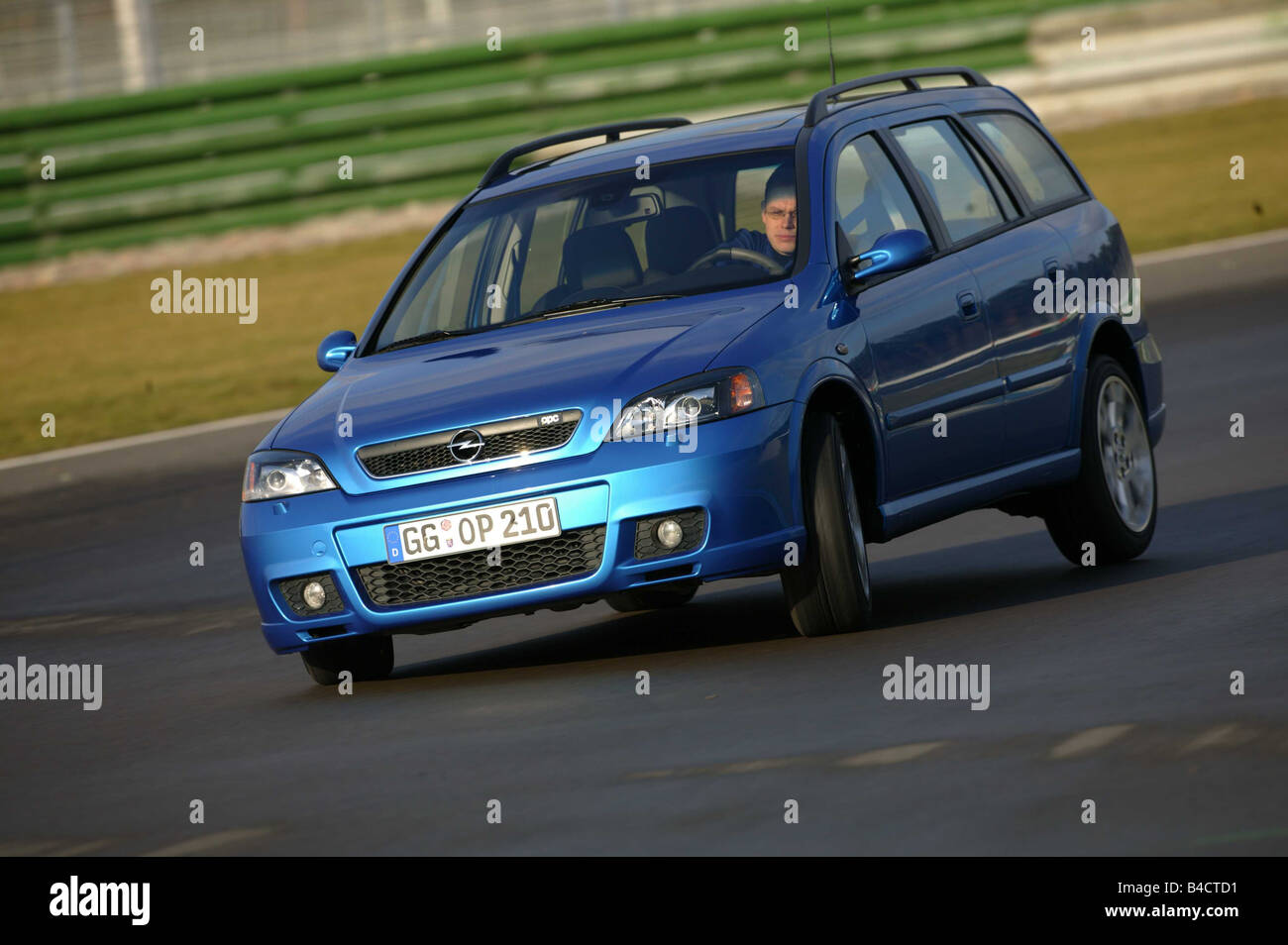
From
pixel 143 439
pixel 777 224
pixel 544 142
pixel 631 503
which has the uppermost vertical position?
pixel 143 439

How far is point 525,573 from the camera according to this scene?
25.7 feet

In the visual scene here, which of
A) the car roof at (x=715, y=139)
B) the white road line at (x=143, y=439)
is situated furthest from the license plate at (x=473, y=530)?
the white road line at (x=143, y=439)

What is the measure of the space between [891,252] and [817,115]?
0.91 metres

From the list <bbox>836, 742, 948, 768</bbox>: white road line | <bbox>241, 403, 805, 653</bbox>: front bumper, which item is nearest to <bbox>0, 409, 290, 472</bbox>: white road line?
<bbox>241, 403, 805, 653</bbox>: front bumper

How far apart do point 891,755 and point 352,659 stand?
2861 millimetres

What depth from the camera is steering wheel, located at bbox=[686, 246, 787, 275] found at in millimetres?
8617

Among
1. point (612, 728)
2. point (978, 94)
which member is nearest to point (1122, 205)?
point (978, 94)

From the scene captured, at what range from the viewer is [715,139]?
936 centimetres

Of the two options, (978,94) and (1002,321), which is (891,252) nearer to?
(1002,321)

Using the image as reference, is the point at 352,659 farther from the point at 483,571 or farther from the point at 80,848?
the point at 80,848

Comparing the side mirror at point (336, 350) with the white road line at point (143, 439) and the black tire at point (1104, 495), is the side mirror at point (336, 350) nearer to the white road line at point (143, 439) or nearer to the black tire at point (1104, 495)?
the black tire at point (1104, 495)

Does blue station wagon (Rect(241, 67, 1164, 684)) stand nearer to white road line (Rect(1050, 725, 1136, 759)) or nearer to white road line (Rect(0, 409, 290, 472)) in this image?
white road line (Rect(1050, 725, 1136, 759))

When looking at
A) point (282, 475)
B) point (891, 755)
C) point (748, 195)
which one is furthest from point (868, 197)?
point (891, 755)

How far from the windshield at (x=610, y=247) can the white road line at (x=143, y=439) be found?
7605 millimetres
